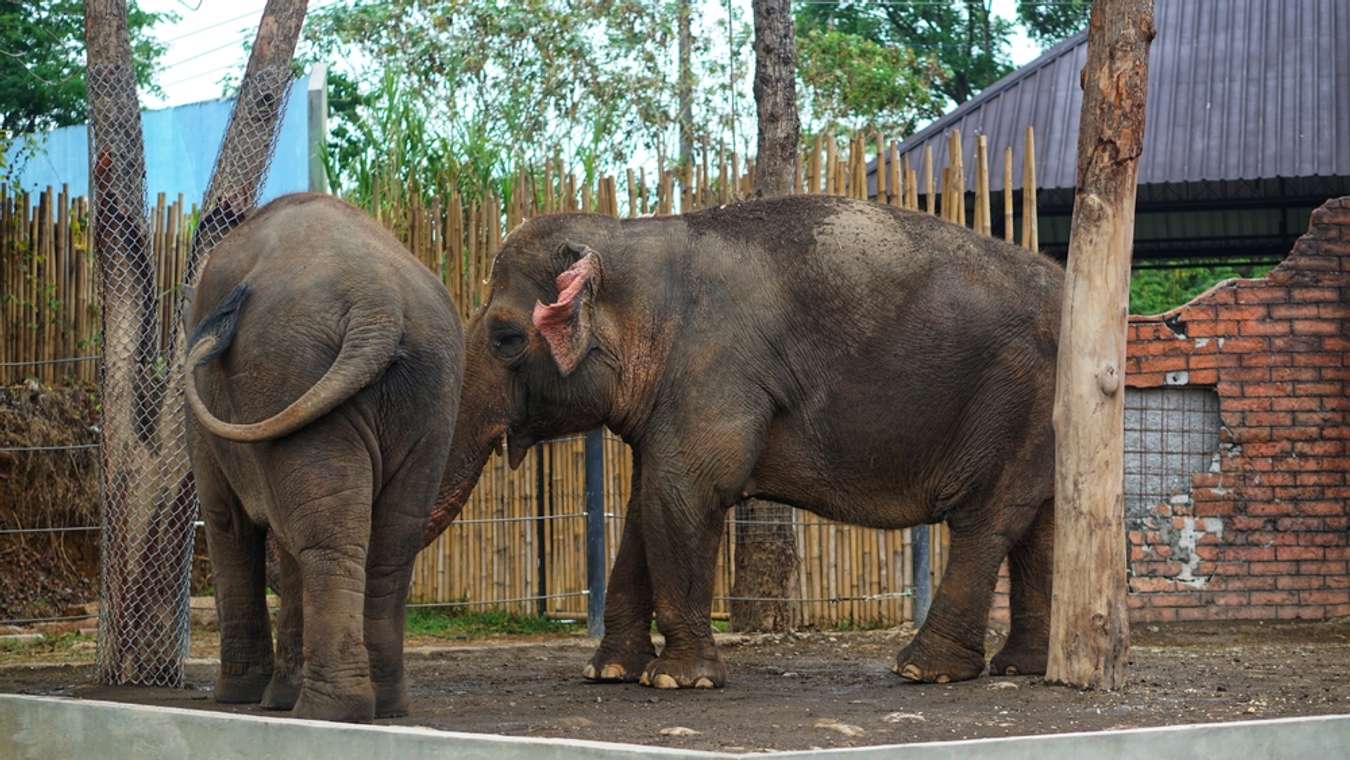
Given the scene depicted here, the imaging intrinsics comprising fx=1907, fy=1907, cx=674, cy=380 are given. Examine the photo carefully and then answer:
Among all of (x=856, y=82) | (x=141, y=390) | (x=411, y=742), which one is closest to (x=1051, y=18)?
(x=856, y=82)

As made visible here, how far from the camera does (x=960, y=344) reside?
8328 mm

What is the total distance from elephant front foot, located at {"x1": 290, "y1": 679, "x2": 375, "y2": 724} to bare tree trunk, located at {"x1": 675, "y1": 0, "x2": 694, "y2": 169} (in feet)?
68.5

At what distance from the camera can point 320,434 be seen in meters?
6.16

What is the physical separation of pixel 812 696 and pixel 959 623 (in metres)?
0.82

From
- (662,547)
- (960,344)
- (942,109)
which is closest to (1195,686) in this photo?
(960,344)

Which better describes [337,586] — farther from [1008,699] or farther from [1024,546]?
[1024,546]

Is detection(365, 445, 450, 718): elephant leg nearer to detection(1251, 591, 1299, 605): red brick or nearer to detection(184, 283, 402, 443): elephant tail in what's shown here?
detection(184, 283, 402, 443): elephant tail

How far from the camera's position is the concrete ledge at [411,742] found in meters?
5.05

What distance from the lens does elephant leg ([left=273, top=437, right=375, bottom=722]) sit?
→ 607 cm

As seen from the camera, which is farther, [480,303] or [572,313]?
[480,303]

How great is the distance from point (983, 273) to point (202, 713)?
416 cm

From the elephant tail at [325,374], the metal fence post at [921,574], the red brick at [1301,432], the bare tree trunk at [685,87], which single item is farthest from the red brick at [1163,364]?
the bare tree trunk at [685,87]

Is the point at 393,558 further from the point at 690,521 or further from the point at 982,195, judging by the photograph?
the point at 982,195

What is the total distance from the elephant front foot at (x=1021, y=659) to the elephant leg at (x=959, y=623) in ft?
0.86
